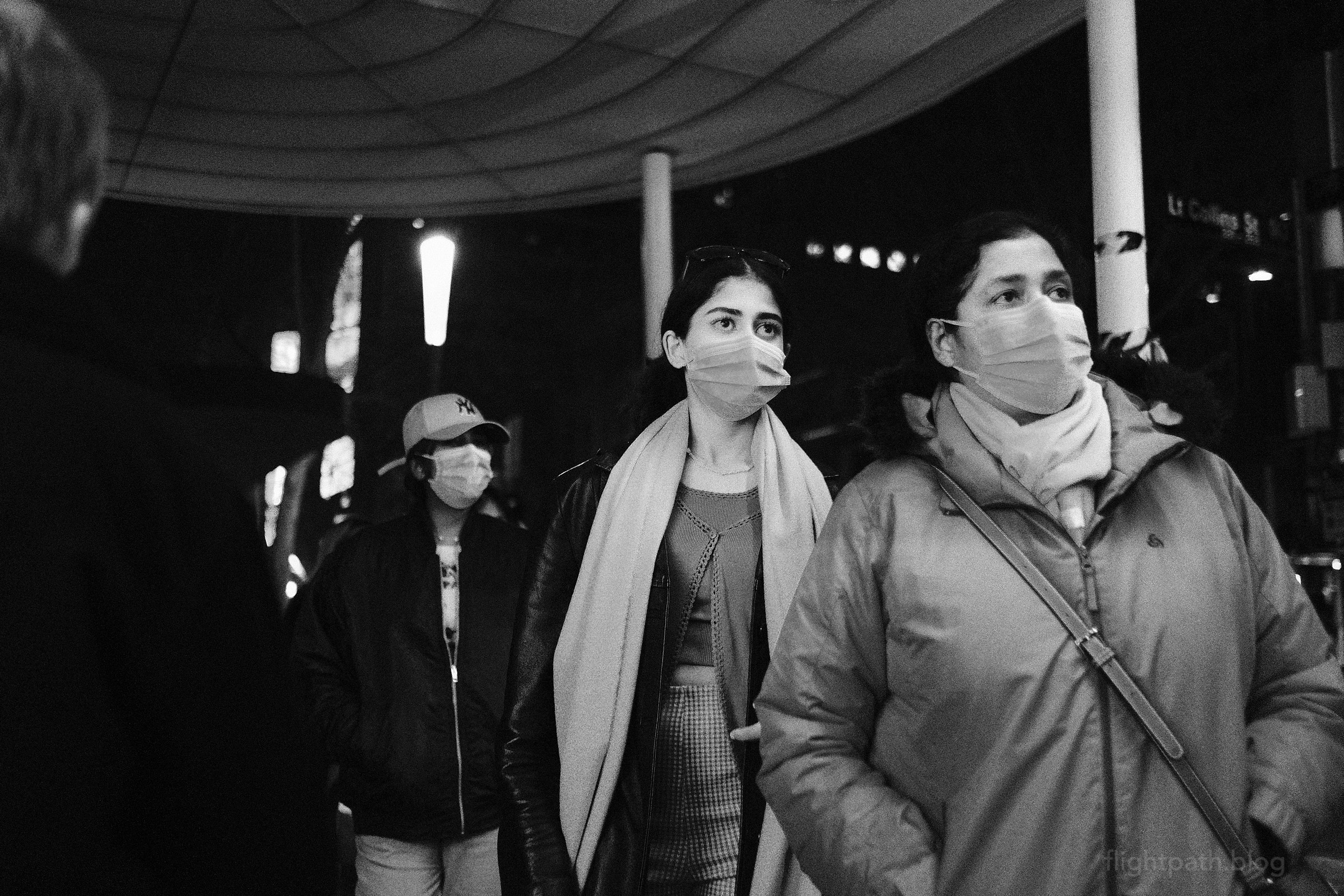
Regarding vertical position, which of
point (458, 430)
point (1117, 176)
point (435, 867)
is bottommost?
point (435, 867)

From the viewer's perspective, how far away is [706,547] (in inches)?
133

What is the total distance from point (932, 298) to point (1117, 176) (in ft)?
6.80

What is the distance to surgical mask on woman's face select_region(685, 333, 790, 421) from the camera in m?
3.50

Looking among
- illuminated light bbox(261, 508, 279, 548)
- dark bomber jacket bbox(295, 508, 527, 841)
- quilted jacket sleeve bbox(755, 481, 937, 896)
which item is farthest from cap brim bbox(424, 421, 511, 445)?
illuminated light bbox(261, 508, 279, 548)

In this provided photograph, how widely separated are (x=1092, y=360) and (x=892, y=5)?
12.5 ft

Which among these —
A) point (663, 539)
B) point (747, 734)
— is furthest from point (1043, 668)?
point (663, 539)

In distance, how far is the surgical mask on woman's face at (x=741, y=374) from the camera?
138 inches

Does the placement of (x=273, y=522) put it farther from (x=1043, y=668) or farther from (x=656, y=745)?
(x=1043, y=668)

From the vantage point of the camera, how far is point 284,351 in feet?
48.0

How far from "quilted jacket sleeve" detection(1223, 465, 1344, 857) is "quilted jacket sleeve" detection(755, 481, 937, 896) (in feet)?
2.05

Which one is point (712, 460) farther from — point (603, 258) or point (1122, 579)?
point (603, 258)

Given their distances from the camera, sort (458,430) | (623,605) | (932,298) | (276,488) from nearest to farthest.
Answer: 1. (932,298)
2. (623,605)
3. (458,430)
4. (276,488)

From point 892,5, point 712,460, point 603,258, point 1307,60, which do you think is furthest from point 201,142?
point 603,258

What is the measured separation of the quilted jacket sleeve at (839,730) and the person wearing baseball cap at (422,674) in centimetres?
203
